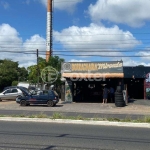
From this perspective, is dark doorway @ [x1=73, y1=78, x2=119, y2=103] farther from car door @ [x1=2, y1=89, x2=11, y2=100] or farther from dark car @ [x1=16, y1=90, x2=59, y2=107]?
dark car @ [x1=16, y1=90, x2=59, y2=107]

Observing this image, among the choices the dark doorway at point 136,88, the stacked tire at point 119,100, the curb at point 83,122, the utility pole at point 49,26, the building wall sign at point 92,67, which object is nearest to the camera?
the curb at point 83,122

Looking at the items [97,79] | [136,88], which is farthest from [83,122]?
[136,88]

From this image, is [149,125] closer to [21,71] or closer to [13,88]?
[13,88]

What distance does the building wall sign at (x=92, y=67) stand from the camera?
31856 mm

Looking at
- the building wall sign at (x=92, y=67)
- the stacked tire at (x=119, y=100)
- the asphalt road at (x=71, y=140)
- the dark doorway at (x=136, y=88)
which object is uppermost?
the building wall sign at (x=92, y=67)

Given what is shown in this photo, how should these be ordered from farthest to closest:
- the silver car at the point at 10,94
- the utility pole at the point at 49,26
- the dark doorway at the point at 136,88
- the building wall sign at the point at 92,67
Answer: the utility pole at the point at 49,26, the dark doorway at the point at 136,88, the silver car at the point at 10,94, the building wall sign at the point at 92,67

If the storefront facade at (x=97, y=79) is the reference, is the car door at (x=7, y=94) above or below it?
below

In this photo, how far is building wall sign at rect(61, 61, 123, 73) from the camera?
31.9 meters

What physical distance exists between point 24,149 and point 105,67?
25.1 metres

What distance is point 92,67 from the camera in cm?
3272

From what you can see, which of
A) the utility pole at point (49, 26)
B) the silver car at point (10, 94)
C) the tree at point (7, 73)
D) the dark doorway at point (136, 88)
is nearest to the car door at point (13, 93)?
the silver car at point (10, 94)

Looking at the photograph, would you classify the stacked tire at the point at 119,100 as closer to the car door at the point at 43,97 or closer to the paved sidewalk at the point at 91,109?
the paved sidewalk at the point at 91,109

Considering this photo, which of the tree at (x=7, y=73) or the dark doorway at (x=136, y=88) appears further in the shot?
the tree at (x=7, y=73)

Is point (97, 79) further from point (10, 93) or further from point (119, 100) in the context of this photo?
point (10, 93)
